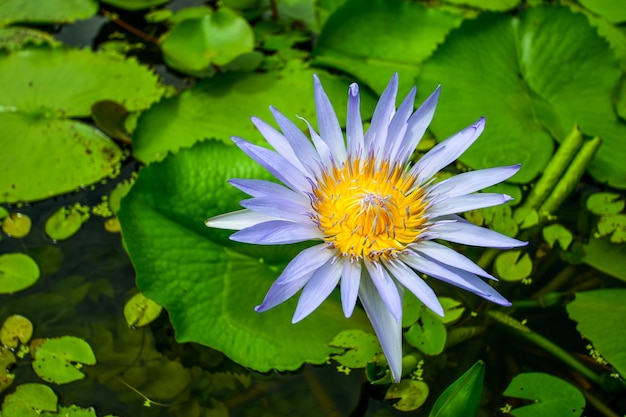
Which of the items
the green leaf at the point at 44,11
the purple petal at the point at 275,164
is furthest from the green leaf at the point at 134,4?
the purple petal at the point at 275,164

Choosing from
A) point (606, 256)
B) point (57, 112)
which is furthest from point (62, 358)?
point (606, 256)

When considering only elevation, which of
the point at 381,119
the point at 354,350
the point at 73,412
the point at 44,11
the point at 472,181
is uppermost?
the point at 381,119

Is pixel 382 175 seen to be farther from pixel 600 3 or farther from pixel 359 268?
pixel 600 3

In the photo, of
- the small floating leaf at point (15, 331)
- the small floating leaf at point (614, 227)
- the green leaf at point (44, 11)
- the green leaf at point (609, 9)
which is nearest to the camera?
the small floating leaf at point (15, 331)

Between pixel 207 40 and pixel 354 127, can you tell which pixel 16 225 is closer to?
pixel 207 40

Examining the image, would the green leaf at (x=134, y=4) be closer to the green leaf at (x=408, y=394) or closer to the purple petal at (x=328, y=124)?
the purple petal at (x=328, y=124)
